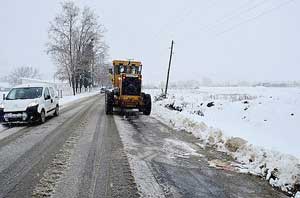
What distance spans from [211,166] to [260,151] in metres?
1.31

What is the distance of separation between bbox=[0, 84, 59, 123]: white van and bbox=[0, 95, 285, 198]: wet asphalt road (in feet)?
8.84

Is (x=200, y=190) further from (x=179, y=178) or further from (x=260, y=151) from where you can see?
(x=260, y=151)

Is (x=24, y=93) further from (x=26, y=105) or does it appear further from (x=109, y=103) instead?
(x=109, y=103)

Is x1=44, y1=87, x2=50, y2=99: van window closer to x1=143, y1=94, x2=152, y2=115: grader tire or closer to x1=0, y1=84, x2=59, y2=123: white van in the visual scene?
x1=0, y1=84, x2=59, y2=123: white van

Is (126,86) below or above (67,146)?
above

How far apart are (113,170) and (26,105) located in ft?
26.6

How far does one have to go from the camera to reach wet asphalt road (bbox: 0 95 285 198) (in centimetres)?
493

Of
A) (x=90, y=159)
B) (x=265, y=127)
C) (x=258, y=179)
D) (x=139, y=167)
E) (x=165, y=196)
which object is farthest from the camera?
(x=265, y=127)

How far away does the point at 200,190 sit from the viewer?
5039mm

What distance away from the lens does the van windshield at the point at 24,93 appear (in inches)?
529

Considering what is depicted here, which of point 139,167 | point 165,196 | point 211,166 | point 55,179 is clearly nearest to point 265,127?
point 211,166

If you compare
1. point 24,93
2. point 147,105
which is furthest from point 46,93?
point 147,105

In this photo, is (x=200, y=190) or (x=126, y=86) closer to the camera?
(x=200, y=190)

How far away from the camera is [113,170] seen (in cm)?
604
